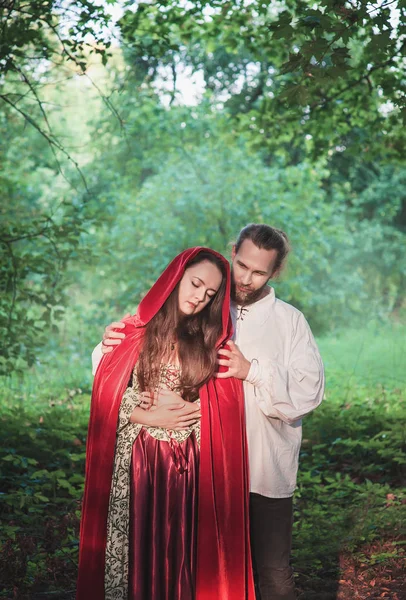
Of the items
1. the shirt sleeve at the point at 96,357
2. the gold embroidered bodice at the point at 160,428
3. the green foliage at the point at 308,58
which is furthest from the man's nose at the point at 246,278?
the green foliage at the point at 308,58

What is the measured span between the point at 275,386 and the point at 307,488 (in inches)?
129

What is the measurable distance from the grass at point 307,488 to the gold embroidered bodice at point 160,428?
1670 mm

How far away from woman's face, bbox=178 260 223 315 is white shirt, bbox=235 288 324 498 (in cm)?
27

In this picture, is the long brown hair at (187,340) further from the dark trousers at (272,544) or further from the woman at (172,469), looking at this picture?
the dark trousers at (272,544)

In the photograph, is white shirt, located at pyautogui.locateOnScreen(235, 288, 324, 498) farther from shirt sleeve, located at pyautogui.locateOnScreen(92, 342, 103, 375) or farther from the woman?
shirt sleeve, located at pyautogui.locateOnScreen(92, 342, 103, 375)

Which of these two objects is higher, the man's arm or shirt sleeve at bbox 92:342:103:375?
shirt sleeve at bbox 92:342:103:375

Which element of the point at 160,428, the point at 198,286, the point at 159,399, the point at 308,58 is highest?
the point at 308,58

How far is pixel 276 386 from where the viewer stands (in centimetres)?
289

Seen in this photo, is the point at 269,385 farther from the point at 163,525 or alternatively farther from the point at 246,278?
the point at 163,525

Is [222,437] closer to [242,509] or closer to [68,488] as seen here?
[242,509]

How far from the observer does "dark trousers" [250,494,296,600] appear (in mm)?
2980

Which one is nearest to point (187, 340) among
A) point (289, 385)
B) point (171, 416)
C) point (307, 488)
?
point (171, 416)

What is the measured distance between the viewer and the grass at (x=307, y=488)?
4.43 metres

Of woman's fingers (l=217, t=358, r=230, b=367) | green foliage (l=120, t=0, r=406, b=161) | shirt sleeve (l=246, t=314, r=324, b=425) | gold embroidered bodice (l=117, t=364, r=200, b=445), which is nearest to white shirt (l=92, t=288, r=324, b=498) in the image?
shirt sleeve (l=246, t=314, r=324, b=425)
